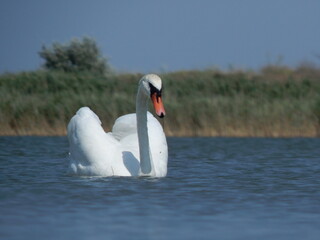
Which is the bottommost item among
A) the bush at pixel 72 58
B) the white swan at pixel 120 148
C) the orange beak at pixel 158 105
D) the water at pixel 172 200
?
the water at pixel 172 200

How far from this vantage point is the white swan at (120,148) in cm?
1175

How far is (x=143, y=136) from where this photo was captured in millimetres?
12023

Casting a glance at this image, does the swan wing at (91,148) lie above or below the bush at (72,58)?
below

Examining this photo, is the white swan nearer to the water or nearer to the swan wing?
the swan wing

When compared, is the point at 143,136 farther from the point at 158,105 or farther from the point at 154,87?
the point at 158,105

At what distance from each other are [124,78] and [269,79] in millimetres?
4642

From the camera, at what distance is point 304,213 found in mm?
9555

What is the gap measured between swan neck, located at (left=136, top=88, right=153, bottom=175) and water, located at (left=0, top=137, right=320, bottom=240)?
0.59ft

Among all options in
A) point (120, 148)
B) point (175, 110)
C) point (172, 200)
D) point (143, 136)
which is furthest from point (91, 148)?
point (175, 110)

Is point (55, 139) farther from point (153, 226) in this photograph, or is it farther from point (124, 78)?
point (153, 226)

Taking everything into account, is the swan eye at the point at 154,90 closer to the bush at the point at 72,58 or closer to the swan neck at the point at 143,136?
the swan neck at the point at 143,136

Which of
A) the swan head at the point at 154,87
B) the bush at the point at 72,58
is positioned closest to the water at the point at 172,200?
the swan head at the point at 154,87

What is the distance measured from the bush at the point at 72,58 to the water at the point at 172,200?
79.3 feet

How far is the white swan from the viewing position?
463 inches
